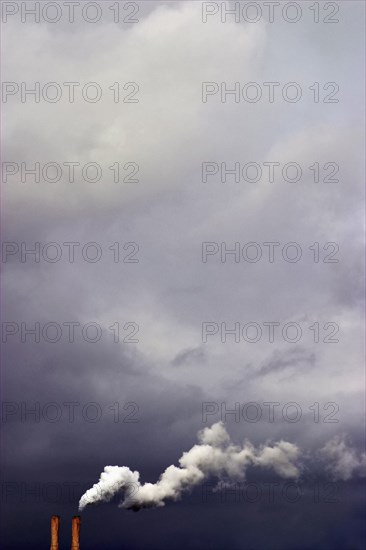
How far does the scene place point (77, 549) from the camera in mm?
96500

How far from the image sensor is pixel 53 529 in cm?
9888

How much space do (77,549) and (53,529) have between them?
186 inches
